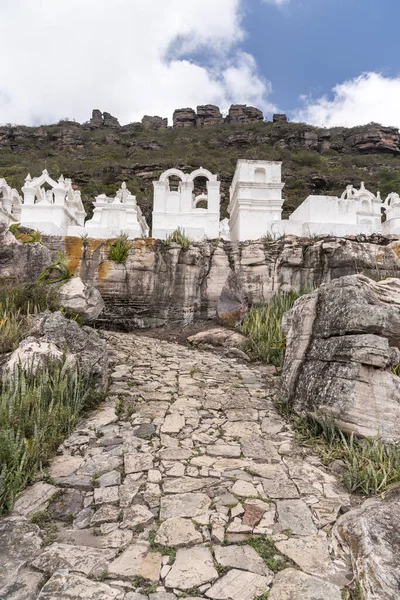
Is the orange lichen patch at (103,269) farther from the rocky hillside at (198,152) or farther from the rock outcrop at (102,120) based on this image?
the rock outcrop at (102,120)

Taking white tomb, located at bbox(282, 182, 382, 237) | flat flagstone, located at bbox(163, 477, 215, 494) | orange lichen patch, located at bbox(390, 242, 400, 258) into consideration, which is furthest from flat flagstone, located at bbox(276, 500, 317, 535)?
white tomb, located at bbox(282, 182, 382, 237)

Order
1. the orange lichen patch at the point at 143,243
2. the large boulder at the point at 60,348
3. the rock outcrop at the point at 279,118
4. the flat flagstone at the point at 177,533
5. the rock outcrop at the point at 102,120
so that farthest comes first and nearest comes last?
the rock outcrop at the point at 102,120, the rock outcrop at the point at 279,118, the orange lichen patch at the point at 143,243, the large boulder at the point at 60,348, the flat flagstone at the point at 177,533

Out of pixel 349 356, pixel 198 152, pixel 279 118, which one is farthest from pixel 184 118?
pixel 349 356

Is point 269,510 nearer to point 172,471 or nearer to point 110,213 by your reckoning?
point 172,471

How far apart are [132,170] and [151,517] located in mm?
43312

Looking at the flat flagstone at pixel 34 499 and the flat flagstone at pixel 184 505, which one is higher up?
the flat flagstone at pixel 34 499

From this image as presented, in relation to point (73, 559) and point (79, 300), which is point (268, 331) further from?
point (73, 559)

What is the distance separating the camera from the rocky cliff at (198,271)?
925 cm

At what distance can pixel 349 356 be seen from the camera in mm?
4191

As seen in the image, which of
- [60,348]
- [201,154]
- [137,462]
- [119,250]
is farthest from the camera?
[201,154]

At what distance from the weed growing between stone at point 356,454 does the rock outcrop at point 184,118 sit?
Answer: 7669 centimetres

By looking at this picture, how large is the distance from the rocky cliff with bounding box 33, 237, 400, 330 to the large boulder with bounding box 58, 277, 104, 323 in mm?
1801

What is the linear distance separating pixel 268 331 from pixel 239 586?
18.4 ft

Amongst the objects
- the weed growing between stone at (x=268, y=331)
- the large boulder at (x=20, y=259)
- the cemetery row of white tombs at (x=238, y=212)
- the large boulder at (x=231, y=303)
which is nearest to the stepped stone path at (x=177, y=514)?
the weed growing between stone at (x=268, y=331)
